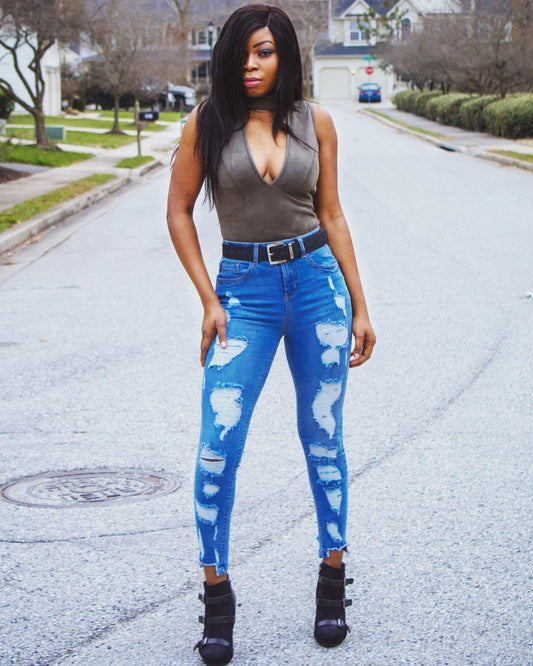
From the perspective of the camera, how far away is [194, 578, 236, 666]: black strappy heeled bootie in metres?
3.11

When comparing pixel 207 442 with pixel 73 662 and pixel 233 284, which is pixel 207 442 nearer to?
pixel 233 284

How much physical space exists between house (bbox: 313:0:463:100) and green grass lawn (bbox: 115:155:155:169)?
74935 millimetres

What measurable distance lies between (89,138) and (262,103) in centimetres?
3456

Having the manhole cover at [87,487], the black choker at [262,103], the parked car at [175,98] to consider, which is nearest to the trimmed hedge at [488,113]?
the parked car at [175,98]

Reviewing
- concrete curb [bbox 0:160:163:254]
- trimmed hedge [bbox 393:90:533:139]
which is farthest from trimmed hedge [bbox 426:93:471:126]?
concrete curb [bbox 0:160:163:254]

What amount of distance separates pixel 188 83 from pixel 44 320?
71.7 meters

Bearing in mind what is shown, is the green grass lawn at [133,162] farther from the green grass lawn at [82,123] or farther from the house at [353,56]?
the house at [353,56]

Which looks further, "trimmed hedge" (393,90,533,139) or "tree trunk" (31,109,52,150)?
"trimmed hedge" (393,90,533,139)

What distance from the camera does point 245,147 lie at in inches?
120

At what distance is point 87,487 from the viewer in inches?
189

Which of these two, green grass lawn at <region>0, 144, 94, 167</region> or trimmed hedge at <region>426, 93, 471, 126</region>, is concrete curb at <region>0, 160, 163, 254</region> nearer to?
green grass lawn at <region>0, 144, 94, 167</region>

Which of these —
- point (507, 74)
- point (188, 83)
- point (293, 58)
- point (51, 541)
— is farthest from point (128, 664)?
point (188, 83)

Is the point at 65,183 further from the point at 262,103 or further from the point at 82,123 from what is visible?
the point at 82,123

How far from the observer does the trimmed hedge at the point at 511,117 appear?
34.2 m
